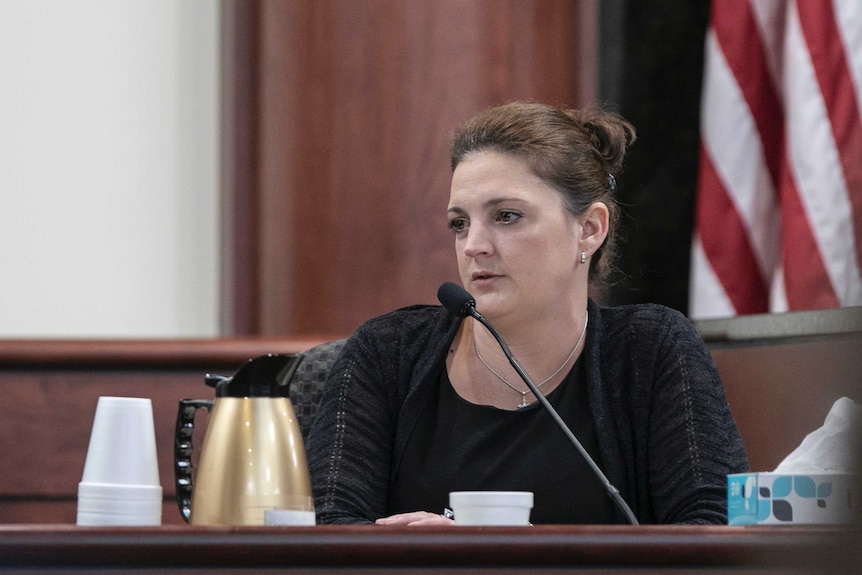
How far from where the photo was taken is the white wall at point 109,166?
2.85 m

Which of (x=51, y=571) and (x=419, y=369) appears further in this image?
(x=419, y=369)

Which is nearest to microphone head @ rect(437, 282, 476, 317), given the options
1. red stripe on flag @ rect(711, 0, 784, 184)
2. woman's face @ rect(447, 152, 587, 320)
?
woman's face @ rect(447, 152, 587, 320)

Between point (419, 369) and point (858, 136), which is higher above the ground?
point (858, 136)

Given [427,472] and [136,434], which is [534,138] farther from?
[136,434]

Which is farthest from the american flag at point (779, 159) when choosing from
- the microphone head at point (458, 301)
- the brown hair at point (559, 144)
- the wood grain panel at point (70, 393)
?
the microphone head at point (458, 301)

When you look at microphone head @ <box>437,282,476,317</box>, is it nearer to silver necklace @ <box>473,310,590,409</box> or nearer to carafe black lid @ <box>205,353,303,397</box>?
silver necklace @ <box>473,310,590,409</box>

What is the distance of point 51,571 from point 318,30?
6.70ft

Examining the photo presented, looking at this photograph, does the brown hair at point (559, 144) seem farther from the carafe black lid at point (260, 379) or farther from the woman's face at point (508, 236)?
the carafe black lid at point (260, 379)

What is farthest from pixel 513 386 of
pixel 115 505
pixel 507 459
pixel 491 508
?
pixel 115 505

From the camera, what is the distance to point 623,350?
1.84 metres

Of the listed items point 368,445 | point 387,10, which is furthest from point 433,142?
point 368,445

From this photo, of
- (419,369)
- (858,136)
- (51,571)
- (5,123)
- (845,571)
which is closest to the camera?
(845,571)

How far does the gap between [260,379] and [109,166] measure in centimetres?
192

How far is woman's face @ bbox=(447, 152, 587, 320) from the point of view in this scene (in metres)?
1.79
